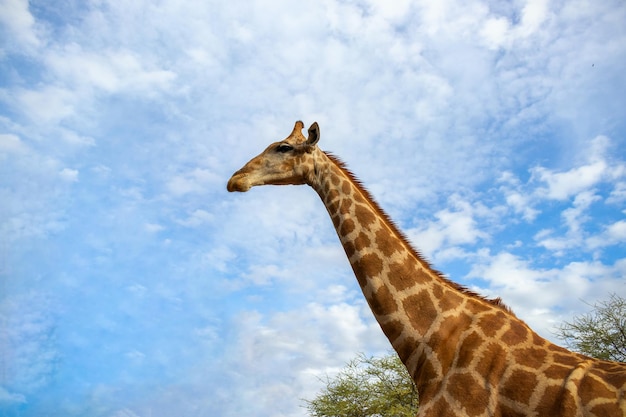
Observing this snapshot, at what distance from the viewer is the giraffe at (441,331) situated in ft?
20.1

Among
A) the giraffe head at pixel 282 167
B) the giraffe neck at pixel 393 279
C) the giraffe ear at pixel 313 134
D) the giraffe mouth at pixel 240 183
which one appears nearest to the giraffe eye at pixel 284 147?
the giraffe head at pixel 282 167

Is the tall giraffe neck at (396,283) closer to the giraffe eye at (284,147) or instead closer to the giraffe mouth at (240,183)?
the giraffe eye at (284,147)

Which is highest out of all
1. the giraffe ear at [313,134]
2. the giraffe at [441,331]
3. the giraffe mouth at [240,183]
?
the giraffe ear at [313,134]

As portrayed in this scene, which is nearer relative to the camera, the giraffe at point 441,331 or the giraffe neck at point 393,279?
the giraffe at point 441,331

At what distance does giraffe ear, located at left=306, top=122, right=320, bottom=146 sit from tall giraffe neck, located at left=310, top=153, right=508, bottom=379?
2.95ft

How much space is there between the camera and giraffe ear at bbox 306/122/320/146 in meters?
9.13

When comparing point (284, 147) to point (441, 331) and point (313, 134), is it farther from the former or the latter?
point (441, 331)

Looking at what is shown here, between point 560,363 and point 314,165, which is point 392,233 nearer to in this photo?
point 314,165

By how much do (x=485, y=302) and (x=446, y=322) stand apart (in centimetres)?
79

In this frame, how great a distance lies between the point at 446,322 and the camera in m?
7.19

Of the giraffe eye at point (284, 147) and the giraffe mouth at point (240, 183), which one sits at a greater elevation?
the giraffe eye at point (284, 147)

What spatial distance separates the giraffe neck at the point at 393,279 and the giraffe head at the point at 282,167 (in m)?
0.59

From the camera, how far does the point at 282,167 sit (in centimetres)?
918

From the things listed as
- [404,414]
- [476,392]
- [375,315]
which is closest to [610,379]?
[476,392]
